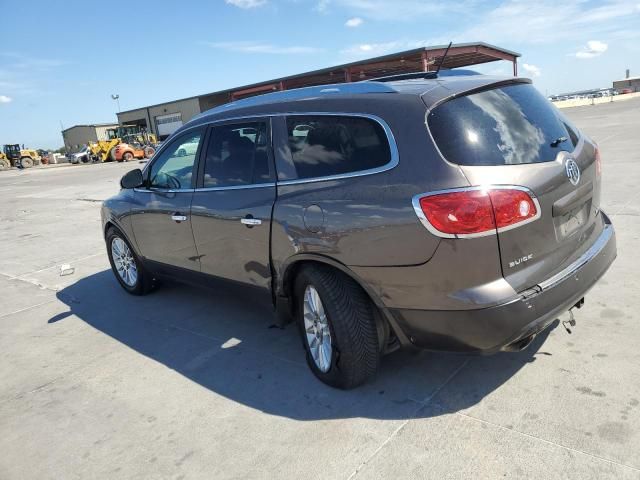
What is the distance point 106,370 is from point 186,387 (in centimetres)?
81

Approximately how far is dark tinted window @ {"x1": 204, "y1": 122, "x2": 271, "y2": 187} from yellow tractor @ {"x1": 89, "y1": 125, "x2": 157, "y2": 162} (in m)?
40.5

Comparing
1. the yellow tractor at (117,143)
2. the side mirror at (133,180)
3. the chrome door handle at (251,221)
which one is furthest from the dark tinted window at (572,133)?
the yellow tractor at (117,143)

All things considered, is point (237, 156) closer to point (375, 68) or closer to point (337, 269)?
point (337, 269)

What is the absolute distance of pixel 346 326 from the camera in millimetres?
2918

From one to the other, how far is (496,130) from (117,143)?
47.4 meters

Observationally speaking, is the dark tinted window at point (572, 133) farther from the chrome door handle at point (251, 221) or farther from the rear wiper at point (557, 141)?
the chrome door handle at point (251, 221)

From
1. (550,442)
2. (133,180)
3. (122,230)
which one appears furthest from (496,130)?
(122,230)

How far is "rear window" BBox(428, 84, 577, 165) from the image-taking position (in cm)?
256

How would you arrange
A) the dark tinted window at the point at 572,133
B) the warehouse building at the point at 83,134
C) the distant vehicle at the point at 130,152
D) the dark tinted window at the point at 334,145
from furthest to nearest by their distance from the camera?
the warehouse building at the point at 83,134
the distant vehicle at the point at 130,152
the dark tinted window at the point at 572,133
the dark tinted window at the point at 334,145

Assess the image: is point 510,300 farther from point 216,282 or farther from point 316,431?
point 216,282

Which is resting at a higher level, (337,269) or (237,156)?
(237,156)

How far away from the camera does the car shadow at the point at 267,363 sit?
9.85 ft

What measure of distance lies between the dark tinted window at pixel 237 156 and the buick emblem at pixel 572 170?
1.79 metres

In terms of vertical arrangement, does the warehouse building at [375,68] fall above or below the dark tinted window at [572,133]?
above
